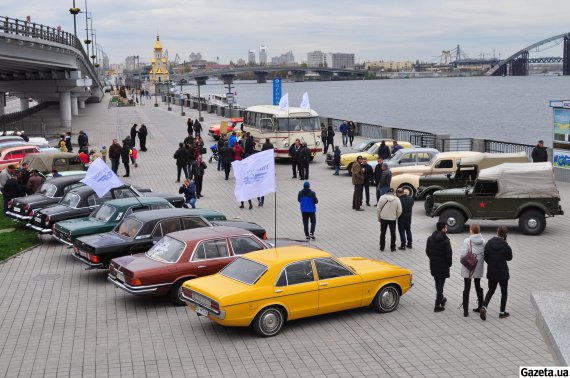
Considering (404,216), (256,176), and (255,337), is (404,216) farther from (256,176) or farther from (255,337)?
(255,337)

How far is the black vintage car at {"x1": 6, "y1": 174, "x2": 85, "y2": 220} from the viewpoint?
1903cm

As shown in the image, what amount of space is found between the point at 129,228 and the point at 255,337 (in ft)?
15.5

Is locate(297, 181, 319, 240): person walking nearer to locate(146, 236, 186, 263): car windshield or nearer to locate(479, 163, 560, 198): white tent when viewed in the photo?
locate(479, 163, 560, 198): white tent

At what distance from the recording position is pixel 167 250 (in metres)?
12.9

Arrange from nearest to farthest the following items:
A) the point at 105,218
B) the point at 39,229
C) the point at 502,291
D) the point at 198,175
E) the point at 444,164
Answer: the point at 502,291 < the point at 105,218 < the point at 39,229 < the point at 198,175 < the point at 444,164

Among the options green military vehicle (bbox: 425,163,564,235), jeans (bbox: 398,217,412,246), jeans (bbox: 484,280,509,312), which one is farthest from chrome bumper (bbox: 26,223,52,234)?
jeans (bbox: 484,280,509,312)

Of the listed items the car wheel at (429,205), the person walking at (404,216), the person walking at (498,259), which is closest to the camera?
the person walking at (498,259)

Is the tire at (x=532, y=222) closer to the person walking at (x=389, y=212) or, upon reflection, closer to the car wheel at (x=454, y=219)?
the car wheel at (x=454, y=219)

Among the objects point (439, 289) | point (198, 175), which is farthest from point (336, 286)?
point (198, 175)

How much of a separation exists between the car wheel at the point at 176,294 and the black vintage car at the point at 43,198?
7.49 metres

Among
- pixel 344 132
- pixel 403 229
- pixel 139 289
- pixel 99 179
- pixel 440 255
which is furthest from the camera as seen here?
pixel 344 132

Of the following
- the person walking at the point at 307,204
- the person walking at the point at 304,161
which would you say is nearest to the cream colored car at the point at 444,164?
the person walking at the point at 307,204

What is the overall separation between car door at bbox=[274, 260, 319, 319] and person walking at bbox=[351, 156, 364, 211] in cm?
1038

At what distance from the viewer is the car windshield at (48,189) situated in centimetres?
1956
